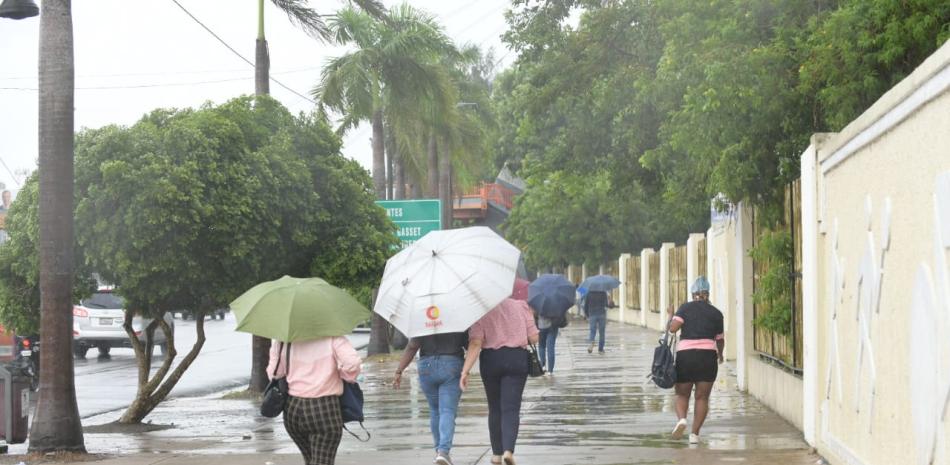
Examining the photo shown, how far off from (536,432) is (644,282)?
28746mm

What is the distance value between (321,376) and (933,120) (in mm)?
4234

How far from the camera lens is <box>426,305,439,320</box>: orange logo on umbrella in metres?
10.5

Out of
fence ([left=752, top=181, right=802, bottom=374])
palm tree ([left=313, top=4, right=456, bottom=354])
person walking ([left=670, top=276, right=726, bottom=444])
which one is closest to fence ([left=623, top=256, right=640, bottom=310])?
palm tree ([left=313, top=4, right=456, bottom=354])

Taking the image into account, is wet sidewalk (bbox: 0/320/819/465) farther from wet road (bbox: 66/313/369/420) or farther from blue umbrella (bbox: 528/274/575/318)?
wet road (bbox: 66/313/369/420)

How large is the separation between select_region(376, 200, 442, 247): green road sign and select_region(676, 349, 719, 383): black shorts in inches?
670

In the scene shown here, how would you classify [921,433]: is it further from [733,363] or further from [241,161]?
[733,363]

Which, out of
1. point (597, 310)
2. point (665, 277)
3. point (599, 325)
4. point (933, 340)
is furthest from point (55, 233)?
point (665, 277)

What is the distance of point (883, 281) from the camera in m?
8.52

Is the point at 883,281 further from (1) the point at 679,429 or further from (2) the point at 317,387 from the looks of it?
(1) the point at 679,429

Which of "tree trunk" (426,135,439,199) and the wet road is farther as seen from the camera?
"tree trunk" (426,135,439,199)

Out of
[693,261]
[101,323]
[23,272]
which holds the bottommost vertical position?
[101,323]

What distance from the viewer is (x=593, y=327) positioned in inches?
1138

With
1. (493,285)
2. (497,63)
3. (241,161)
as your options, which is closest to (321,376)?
(493,285)

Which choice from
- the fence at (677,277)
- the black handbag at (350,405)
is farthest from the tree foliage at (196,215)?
the fence at (677,277)
